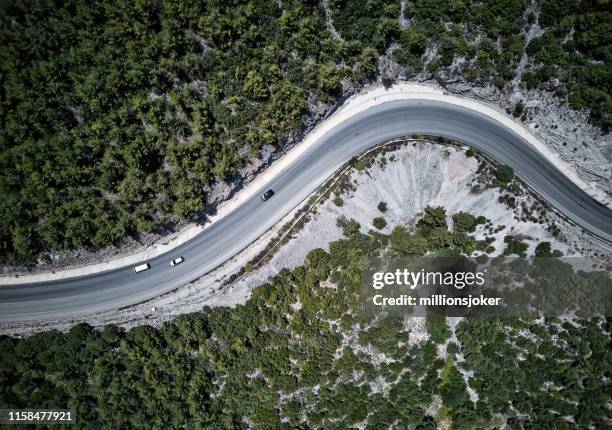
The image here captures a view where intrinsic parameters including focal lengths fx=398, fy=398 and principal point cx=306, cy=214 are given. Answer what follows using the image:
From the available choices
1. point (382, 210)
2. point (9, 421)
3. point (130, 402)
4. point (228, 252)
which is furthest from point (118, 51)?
point (9, 421)

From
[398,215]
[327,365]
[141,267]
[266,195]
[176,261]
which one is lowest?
[327,365]

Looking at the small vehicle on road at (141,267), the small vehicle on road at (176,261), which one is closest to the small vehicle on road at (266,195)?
the small vehicle on road at (176,261)

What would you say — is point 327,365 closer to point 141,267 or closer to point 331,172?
point 331,172

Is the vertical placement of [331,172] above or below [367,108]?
below

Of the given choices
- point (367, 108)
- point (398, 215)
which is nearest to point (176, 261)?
point (398, 215)

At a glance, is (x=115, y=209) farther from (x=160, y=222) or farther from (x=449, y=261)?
(x=449, y=261)
